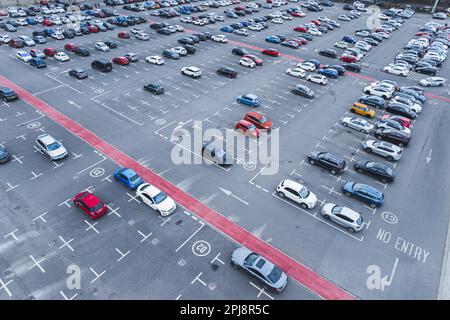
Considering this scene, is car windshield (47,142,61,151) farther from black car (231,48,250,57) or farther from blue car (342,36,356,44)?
blue car (342,36,356,44)

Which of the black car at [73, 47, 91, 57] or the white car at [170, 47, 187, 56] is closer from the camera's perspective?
the black car at [73, 47, 91, 57]

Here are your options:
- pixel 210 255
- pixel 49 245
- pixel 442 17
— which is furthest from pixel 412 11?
pixel 49 245

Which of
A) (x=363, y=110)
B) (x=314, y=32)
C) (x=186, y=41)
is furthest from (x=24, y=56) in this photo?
(x=314, y=32)

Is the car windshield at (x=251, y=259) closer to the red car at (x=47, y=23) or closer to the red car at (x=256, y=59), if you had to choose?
the red car at (x=256, y=59)

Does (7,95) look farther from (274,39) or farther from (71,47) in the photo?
(274,39)

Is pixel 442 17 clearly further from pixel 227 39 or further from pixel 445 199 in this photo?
pixel 445 199

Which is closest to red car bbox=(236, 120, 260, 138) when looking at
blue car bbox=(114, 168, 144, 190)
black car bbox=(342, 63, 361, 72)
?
blue car bbox=(114, 168, 144, 190)
